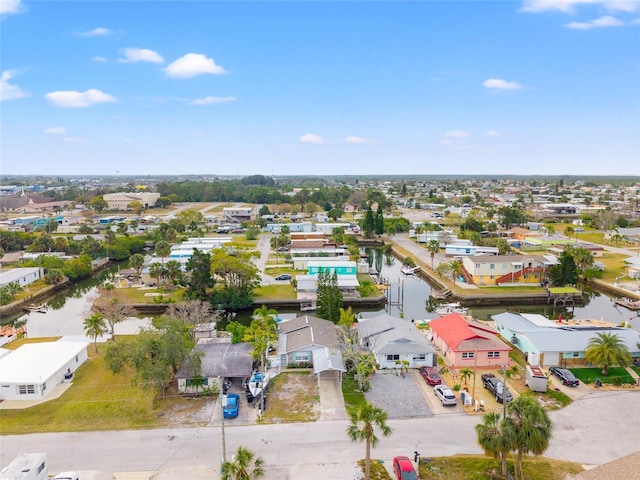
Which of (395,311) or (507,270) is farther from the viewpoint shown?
(507,270)

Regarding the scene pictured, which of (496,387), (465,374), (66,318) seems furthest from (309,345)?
(66,318)

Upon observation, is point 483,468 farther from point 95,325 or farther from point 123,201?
point 123,201

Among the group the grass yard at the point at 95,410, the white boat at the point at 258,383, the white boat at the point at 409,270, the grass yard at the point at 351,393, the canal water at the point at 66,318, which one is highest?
the white boat at the point at 409,270

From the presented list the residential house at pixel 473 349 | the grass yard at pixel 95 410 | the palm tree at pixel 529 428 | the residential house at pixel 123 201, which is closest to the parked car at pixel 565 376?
the residential house at pixel 473 349

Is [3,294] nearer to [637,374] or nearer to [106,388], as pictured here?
[106,388]

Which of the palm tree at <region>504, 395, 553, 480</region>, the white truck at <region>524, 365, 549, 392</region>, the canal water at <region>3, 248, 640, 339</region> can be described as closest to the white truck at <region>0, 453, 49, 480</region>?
the palm tree at <region>504, 395, 553, 480</region>

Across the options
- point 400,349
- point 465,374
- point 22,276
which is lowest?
point 465,374

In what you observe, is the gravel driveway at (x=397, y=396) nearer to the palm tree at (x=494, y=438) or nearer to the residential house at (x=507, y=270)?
the palm tree at (x=494, y=438)
